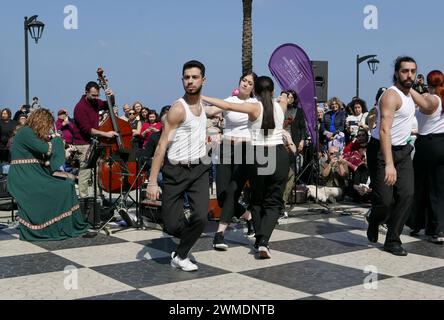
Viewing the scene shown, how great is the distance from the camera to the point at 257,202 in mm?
5031

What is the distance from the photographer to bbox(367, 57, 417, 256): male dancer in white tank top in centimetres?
486

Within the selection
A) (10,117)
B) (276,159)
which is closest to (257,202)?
(276,159)

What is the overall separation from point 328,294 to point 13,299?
81.4 inches

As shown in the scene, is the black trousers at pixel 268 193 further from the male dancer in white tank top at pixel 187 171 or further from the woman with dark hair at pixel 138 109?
the woman with dark hair at pixel 138 109

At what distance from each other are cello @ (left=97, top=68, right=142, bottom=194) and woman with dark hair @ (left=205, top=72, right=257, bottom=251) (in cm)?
170

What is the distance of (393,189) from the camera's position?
200 inches

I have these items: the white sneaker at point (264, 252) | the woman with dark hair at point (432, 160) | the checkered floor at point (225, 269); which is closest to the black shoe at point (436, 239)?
the woman with dark hair at point (432, 160)

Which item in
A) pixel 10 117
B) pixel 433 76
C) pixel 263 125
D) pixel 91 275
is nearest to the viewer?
pixel 91 275

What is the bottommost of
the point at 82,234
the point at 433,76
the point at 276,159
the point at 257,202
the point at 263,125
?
the point at 82,234

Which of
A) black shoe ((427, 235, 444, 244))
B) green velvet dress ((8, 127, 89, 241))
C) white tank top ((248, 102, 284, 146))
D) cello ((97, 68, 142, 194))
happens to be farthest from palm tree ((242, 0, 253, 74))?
white tank top ((248, 102, 284, 146))

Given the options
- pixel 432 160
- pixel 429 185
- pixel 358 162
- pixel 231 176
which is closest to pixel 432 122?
pixel 432 160

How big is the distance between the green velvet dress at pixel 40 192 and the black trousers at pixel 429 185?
365cm
